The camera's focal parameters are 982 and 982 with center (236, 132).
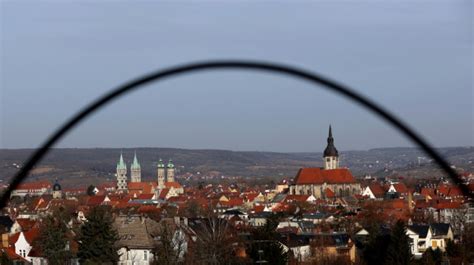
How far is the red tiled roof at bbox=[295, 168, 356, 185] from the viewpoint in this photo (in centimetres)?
8944

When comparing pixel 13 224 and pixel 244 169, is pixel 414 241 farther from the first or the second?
pixel 244 169

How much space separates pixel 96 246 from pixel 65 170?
140140 mm

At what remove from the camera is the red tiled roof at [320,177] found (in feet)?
293

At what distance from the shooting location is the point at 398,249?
26.0 meters

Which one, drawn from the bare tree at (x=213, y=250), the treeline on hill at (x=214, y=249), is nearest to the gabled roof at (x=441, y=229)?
the treeline on hill at (x=214, y=249)

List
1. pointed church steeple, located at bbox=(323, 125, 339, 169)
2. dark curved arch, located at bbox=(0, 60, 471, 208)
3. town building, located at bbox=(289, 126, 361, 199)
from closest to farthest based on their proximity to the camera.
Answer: dark curved arch, located at bbox=(0, 60, 471, 208), town building, located at bbox=(289, 126, 361, 199), pointed church steeple, located at bbox=(323, 125, 339, 169)

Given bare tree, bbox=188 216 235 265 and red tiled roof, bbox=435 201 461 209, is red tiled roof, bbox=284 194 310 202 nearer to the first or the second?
red tiled roof, bbox=435 201 461 209

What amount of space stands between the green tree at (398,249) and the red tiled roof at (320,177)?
6216 centimetres

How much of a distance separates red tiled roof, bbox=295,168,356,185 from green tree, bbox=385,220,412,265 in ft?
204

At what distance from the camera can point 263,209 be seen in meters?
67.1

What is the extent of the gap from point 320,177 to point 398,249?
210 ft

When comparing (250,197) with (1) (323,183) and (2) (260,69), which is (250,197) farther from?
(2) (260,69)

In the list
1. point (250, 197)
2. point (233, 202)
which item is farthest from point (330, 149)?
point (233, 202)

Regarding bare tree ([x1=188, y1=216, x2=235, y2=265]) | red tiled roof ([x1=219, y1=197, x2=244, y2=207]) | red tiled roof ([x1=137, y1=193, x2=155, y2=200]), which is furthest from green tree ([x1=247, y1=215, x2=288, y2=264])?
red tiled roof ([x1=137, y1=193, x2=155, y2=200])
